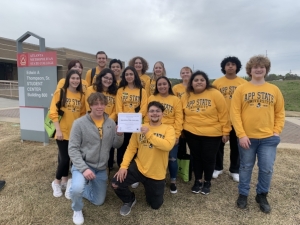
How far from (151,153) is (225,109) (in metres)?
1.25

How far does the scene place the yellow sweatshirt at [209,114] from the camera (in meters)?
3.29

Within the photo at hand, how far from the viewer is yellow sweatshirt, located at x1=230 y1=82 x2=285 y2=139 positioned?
296 centimetres

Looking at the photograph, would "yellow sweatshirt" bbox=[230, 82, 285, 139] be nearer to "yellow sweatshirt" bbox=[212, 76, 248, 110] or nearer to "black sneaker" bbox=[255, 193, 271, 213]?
"yellow sweatshirt" bbox=[212, 76, 248, 110]

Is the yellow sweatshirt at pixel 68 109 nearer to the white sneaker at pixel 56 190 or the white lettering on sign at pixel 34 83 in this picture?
the white sneaker at pixel 56 190

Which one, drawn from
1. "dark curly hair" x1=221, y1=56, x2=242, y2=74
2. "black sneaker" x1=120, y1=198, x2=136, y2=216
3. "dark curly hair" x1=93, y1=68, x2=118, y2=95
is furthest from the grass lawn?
"dark curly hair" x1=221, y1=56, x2=242, y2=74

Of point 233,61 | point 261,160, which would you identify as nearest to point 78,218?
point 261,160

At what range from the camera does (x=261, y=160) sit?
3.04 m

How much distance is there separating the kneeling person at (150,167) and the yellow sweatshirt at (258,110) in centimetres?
95

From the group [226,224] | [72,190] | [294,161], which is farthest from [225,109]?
[294,161]

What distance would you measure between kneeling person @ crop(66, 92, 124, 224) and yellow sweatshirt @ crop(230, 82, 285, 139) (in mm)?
1675

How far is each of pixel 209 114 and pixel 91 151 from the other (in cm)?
172

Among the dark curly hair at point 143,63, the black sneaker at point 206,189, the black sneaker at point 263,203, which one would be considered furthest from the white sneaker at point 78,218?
the dark curly hair at point 143,63

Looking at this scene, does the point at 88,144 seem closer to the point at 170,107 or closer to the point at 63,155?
the point at 63,155

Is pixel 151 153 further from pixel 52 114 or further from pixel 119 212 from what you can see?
pixel 52 114
